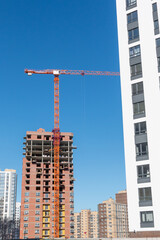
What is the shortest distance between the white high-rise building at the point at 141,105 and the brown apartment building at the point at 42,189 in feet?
376

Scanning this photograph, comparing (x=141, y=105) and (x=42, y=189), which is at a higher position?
(x=141, y=105)

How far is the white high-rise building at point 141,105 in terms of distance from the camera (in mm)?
46500

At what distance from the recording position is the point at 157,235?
4406cm

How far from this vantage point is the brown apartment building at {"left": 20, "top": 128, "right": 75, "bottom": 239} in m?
155

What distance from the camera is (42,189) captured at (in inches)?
6314

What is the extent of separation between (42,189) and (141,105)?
118180 millimetres

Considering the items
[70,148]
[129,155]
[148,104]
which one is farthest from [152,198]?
[70,148]

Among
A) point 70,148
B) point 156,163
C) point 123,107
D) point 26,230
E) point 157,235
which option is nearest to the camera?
point 157,235

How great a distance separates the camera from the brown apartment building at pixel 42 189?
15462 centimetres

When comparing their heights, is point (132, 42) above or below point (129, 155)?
above

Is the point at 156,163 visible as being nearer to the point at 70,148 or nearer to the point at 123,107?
the point at 123,107

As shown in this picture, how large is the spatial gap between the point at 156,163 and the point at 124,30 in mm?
22475

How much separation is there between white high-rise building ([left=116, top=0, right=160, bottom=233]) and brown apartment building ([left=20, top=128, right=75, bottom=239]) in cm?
11449

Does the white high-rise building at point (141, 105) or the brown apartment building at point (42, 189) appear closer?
the white high-rise building at point (141, 105)
